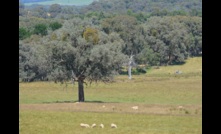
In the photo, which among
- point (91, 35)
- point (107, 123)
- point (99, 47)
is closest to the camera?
point (107, 123)

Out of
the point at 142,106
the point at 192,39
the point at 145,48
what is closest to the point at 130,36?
the point at 145,48

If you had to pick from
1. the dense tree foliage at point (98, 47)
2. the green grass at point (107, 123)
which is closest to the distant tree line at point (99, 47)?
the dense tree foliage at point (98, 47)

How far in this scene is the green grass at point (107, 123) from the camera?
24.3 meters

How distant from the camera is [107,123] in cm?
2773

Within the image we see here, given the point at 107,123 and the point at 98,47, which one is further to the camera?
the point at 98,47

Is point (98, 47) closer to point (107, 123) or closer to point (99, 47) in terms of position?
point (99, 47)

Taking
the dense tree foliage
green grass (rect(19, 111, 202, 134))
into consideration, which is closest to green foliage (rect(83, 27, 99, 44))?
the dense tree foliage

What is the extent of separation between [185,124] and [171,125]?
845mm

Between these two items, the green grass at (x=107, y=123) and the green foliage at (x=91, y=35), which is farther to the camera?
the green foliage at (x=91, y=35)

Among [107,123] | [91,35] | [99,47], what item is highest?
[91,35]

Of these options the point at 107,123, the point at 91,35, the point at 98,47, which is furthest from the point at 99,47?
the point at 107,123

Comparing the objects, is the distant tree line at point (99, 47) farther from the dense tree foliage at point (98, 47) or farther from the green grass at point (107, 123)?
the green grass at point (107, 123)

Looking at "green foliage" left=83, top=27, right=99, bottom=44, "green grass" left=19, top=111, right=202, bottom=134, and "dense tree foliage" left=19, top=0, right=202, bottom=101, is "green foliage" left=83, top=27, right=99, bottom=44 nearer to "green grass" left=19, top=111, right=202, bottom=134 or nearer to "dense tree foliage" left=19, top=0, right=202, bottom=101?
"dense tree foliage" left=19, top=0, right=202, bottom=101

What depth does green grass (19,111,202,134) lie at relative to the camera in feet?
79.6
